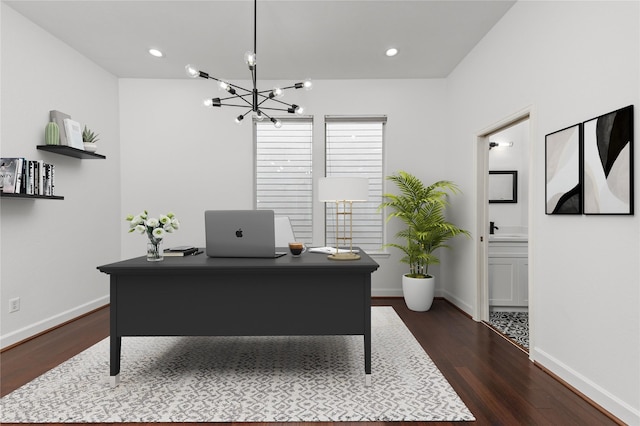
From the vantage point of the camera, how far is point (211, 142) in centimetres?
445

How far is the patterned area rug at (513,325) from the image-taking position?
119 inches

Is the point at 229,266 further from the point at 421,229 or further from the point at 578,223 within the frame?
the point at 421,229

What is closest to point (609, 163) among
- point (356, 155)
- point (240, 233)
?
point (240, 233)

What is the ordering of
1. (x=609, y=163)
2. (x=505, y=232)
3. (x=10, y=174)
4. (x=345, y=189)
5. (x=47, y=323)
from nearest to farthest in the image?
(x=609, y=163) < (x=345, y=189) < (x=10, y=174) < (x=47, y=323) < (x=505, y=232)

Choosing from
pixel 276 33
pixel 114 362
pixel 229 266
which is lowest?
pixel 114 362

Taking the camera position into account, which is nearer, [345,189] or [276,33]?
[345,189]

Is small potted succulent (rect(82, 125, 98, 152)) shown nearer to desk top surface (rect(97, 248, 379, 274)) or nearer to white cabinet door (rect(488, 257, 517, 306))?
desk top surface (rect(97, 248, 379, 274))

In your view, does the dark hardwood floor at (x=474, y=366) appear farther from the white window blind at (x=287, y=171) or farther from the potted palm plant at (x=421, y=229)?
the white window blind at (x=287, y=171)

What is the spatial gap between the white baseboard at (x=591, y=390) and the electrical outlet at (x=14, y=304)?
435 cm

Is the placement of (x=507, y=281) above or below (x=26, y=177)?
below

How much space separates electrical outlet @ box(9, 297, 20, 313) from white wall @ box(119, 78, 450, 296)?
1531mm

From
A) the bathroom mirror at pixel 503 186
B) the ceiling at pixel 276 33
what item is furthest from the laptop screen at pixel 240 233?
the bathroom mirror at pixel 503 186

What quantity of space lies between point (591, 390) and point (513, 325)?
4.69ft

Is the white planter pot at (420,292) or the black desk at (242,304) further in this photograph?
the white planter pot at (420,292)
